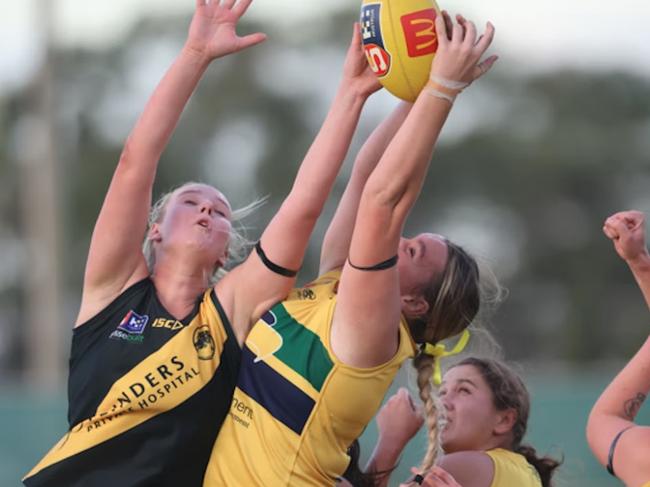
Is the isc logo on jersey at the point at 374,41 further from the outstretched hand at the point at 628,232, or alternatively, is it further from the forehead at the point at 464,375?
the forehead at the point at 464,375

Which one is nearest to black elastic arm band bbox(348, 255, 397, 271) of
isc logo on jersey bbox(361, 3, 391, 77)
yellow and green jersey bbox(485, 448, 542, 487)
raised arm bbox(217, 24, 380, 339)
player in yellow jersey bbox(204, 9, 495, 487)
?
player in yellow jersey bbox(204, 9, 495, 487)

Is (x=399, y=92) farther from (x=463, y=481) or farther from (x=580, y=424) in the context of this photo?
(x=580, y=424)

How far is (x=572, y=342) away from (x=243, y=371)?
25.2m

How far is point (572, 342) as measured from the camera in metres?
29.0

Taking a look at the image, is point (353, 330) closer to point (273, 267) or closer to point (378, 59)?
point (273, 267)

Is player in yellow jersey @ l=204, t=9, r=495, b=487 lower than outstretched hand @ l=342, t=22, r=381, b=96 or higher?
lower

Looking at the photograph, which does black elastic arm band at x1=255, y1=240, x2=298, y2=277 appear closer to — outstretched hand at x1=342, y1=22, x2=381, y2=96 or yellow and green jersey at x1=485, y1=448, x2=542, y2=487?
outstretched hand at x1=342, y1=22, x2=381, y2=96

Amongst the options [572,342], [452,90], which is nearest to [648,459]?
[452,90]

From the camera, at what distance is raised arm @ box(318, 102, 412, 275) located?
4.97 meters

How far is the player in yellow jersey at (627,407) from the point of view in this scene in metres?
4.10

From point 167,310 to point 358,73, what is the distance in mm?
1055

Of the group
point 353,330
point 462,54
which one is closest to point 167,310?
point 353,330

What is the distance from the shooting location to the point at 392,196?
4.09m

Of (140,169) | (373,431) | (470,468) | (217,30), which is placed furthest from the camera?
(373,431)
